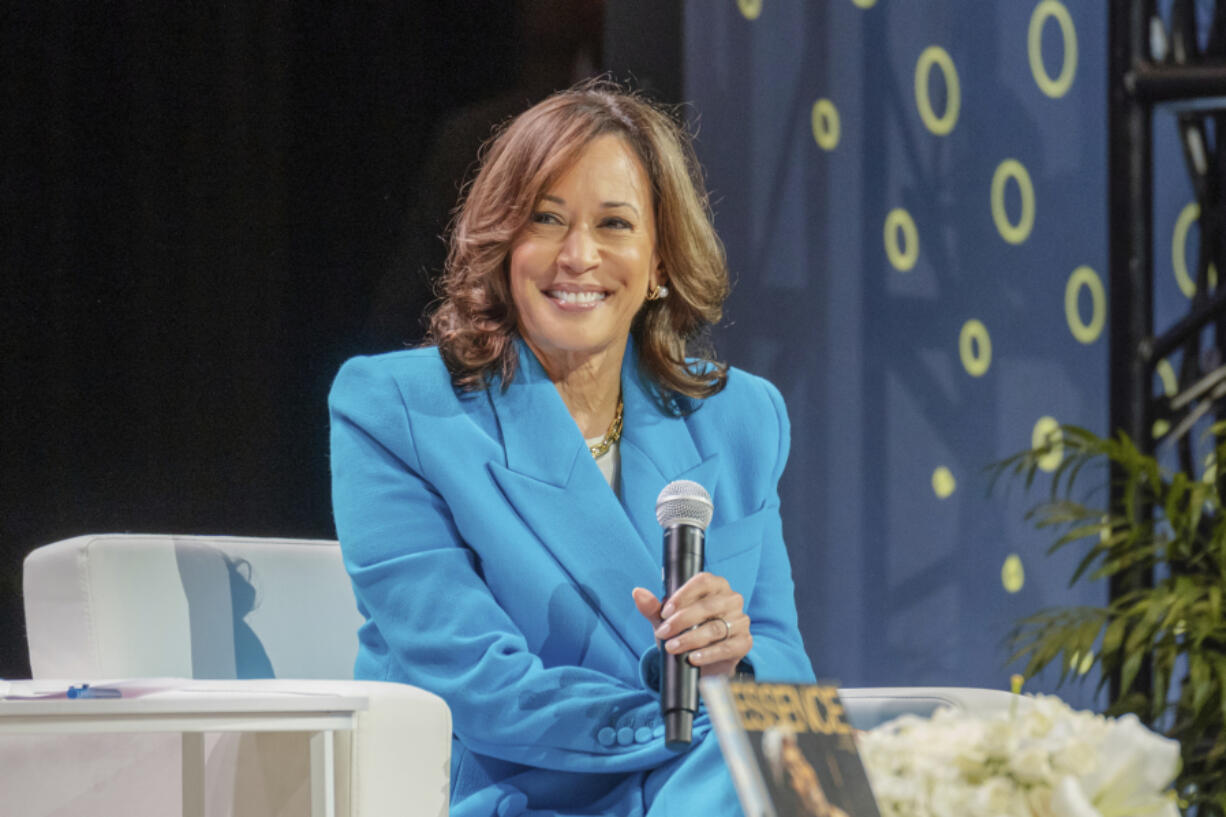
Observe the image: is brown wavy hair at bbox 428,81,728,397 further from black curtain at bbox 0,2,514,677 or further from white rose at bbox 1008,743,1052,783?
white rose at bbox 1008,743,1052,783

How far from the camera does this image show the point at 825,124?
3.53 metres

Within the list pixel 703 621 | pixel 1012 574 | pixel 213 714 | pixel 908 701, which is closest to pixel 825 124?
pixel 1012 574

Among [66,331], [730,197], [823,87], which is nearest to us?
[66,331]

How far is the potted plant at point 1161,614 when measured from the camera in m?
3.09

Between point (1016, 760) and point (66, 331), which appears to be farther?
point (66, 331)

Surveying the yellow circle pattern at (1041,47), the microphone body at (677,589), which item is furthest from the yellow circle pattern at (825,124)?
the microphone body at (677,589)

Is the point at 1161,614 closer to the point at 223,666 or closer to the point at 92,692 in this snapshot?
the point at 223,666

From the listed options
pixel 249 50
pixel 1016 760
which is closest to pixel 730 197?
pixel 249 50

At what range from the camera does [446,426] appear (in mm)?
1846

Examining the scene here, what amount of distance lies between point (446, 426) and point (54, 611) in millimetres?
566

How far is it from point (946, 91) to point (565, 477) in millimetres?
2349

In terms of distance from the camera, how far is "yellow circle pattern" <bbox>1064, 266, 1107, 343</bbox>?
12.9 feet

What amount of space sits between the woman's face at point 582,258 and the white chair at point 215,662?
50 cm

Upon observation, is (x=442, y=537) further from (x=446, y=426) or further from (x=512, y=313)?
(x=512, y=313)
